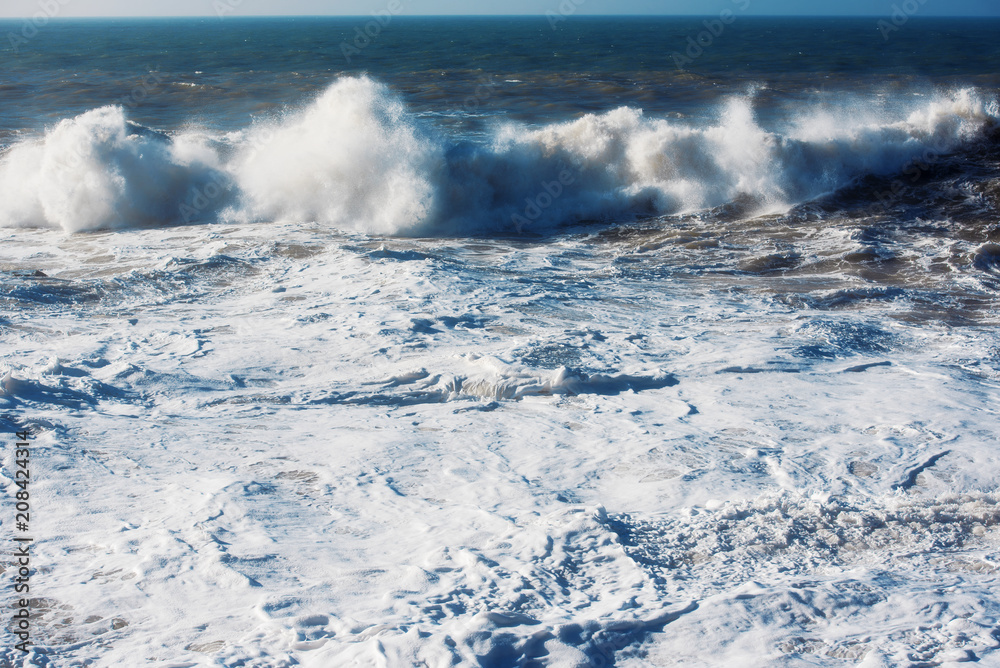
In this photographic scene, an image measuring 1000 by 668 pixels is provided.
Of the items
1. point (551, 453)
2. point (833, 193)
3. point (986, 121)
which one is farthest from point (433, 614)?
point (986, 121)

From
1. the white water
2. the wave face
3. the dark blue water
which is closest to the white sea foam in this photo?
the wave face

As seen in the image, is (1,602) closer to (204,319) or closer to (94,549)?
(94,549)

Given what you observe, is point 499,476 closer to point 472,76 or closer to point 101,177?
point 101,177

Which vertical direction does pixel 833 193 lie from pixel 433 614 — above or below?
above

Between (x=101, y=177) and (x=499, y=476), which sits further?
(x=101, y=177)

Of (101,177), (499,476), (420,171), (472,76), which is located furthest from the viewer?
(472,76)

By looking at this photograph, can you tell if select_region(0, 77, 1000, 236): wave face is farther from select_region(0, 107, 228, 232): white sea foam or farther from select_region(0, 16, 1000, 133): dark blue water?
select_region(0, 16, 1000, 133): dark blue water

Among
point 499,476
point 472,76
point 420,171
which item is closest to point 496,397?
point 499,476
